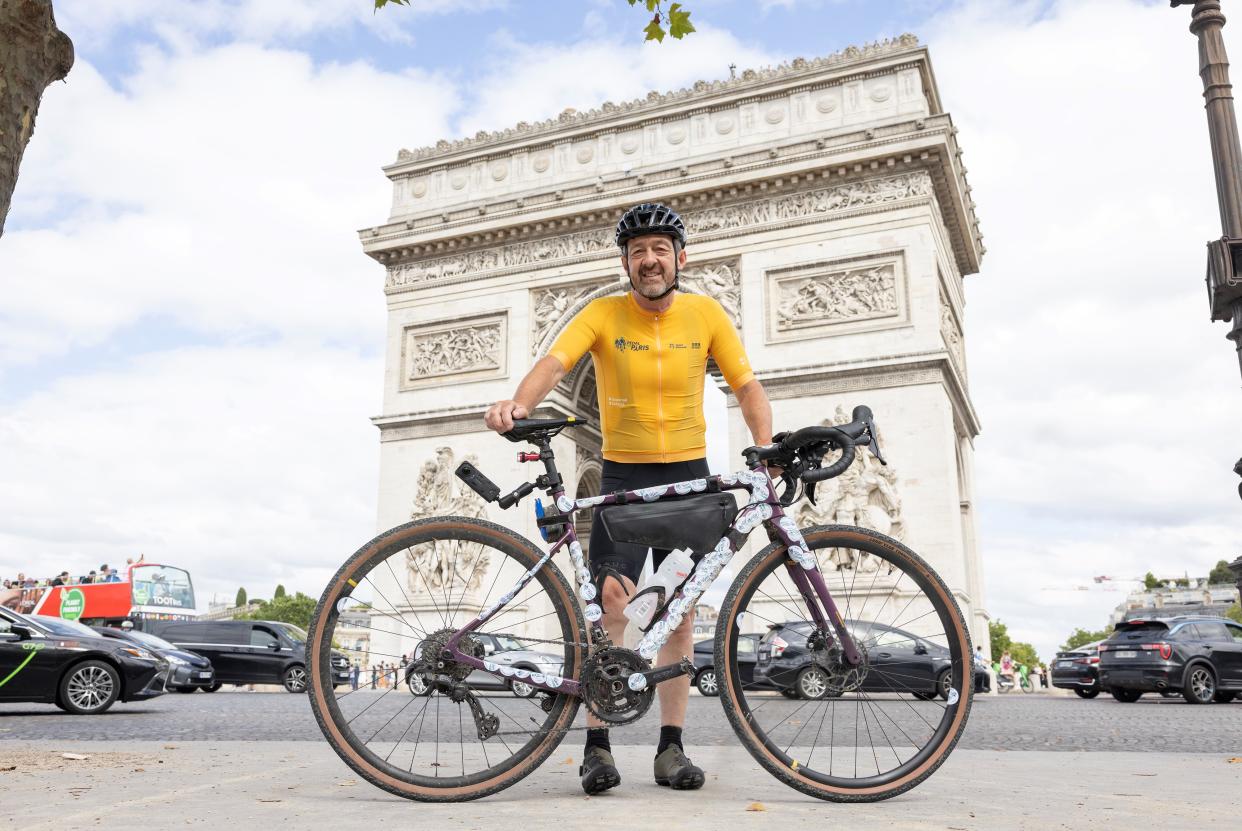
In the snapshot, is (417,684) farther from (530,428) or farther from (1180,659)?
(1180,659)

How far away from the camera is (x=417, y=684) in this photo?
2.99 meters

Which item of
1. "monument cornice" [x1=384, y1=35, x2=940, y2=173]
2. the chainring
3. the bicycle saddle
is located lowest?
the chainring

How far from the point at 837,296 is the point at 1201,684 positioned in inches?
344

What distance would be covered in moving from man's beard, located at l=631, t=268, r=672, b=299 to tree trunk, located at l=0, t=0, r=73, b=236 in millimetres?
1792

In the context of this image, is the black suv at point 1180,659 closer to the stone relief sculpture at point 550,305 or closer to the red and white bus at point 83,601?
the stone relief sculpture at point 550,305

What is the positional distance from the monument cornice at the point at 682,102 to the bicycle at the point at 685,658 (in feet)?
61.0

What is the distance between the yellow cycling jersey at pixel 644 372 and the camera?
3.49m

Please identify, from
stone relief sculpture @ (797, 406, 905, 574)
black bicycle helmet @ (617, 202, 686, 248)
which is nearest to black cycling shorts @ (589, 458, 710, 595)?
black bicycle helmet @ (617, 202, 686, 248)

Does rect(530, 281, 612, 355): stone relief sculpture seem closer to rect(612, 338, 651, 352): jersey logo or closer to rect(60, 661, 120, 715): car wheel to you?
rect(60, 661, 120, 715): car wheel

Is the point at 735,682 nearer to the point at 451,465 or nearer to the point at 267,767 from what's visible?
the point at 267,767

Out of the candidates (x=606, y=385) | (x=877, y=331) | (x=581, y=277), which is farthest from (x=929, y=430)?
(x=606, y=385)

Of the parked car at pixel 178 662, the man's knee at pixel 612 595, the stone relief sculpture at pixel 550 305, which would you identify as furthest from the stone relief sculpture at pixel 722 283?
the man's knee at pixel 612 595

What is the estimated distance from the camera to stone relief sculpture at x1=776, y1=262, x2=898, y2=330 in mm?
18766

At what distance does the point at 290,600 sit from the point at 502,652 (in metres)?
79.0
